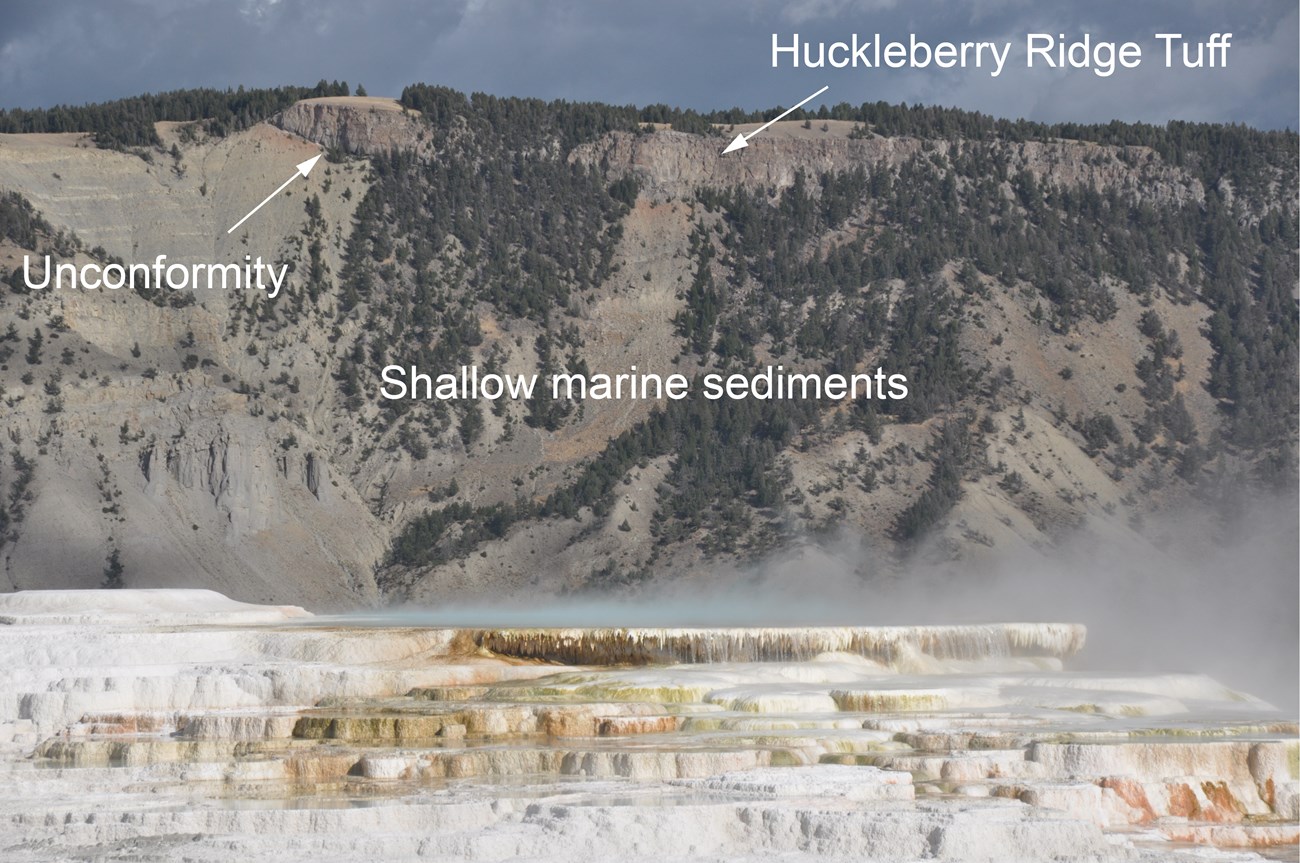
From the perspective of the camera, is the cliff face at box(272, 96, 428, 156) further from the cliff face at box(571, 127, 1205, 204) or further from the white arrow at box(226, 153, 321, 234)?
the cliff face at box(571, 127, 1205, 204)

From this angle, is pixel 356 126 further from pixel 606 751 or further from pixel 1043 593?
pixel 606 751

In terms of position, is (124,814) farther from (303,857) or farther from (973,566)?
(973,566)

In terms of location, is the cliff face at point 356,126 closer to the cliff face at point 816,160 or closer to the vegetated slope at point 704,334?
the vegetated slope at point 704,334

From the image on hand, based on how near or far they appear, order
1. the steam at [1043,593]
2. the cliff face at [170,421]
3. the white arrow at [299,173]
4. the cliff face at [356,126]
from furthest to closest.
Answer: the cliff face at [356,126]
the white arrow at [299,173]
the cliff face at [170,421]
the steam at [1043,593]

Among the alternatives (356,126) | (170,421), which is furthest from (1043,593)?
(356,126)

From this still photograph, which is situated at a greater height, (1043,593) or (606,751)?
(606,751)

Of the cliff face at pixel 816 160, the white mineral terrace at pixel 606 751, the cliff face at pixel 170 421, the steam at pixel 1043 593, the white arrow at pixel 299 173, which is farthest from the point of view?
the cliff face at pixel 816 160

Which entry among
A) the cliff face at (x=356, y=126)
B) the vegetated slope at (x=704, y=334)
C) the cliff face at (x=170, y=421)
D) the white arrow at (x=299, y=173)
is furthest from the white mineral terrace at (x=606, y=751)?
the cliff face at (x=356, y=126)
